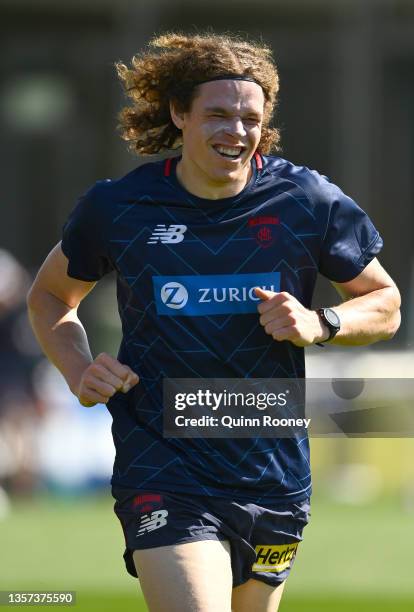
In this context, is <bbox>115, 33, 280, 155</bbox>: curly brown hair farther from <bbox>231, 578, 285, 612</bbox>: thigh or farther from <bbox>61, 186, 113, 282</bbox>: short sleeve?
<bbox>231, 578, 285, 612</bbox>: thigh

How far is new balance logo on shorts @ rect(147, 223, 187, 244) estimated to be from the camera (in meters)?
4.31

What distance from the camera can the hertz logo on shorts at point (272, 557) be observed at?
4.27 m

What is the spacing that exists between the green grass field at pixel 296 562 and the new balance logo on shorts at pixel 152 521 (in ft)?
7.68

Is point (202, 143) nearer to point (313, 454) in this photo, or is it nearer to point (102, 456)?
point (102, 456)

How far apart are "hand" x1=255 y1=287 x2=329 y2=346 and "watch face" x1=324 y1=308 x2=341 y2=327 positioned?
9 centimetres

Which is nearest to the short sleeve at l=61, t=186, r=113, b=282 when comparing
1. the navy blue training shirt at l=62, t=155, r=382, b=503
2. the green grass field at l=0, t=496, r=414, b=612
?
the navy blue training shirt at l=62, t=155, r=382, b=503

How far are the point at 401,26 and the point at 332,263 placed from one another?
14.9 meters

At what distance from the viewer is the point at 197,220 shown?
171 inches

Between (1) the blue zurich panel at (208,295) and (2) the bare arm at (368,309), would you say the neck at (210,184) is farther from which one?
(2) the bare arm at (368,309)

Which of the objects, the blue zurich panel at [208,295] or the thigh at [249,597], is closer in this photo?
the blue zurich panel at [208,295]

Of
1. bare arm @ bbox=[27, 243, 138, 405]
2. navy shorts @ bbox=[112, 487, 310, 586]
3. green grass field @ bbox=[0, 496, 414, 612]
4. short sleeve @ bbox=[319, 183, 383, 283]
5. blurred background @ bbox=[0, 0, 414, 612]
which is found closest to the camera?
navy shorts @ bbox=[112, 487, 310, 586]

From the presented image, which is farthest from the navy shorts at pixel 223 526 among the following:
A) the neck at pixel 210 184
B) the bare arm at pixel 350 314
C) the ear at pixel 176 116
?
the ear at pixel 176 116

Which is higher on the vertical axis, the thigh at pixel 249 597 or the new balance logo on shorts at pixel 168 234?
the new balance logo on shorts at pixel 168 234

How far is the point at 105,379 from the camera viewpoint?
4125 mm
